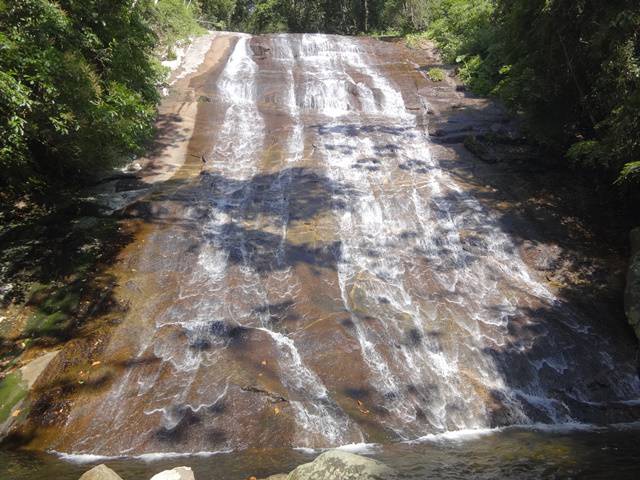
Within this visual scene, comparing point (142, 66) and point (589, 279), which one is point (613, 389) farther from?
point (142, 66)

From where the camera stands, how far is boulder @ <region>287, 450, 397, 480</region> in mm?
3752

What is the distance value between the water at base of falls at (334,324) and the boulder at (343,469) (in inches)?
74.8

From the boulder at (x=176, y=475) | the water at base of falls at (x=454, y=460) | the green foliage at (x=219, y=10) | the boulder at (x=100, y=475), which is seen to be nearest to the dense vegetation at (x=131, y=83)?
the water at base of falls at (x=454, y=460)

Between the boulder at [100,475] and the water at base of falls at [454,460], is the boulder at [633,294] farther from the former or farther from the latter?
the boulder at [100,475]

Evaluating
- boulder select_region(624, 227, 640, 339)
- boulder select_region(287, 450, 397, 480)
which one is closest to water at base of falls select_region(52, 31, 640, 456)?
boulder select_region(624, 227, 640, 339)

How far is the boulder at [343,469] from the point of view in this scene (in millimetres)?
3752

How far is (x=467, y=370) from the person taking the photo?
7.37 meters

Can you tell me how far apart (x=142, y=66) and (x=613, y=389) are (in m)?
10.9

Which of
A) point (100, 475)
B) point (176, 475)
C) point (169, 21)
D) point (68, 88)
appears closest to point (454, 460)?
point (176, 475)

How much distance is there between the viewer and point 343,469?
3850mm

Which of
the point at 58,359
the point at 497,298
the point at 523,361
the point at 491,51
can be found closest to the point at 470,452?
the point at 523,361

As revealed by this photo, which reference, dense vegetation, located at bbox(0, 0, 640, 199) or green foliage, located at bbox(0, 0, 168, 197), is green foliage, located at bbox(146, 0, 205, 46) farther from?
green foliage, located at bbox(0, 0, 168, 197)

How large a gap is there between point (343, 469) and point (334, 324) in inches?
154

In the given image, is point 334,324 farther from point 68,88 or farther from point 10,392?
point 68,88
